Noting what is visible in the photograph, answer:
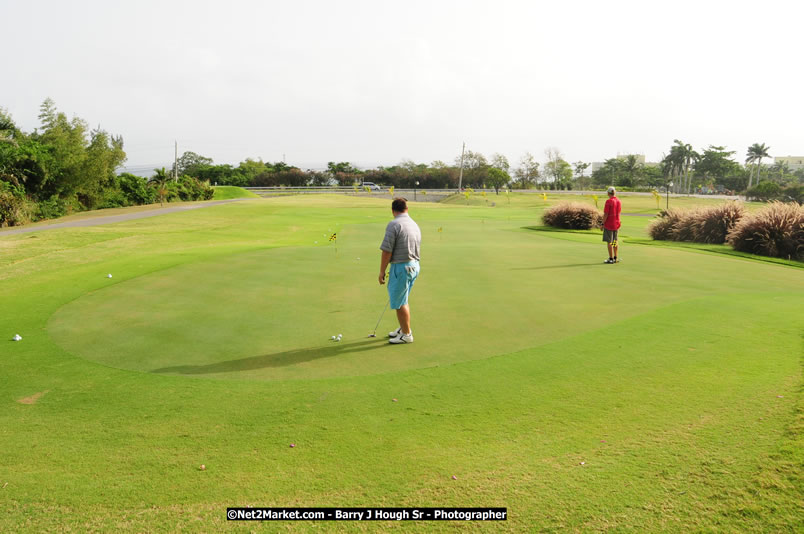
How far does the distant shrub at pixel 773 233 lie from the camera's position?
16344mm

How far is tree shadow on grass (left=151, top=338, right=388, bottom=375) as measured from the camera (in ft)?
20.9

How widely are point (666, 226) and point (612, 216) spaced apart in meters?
8.94

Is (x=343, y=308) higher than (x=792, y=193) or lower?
lower

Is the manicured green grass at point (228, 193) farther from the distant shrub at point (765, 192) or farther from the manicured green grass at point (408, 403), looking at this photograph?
the distant shrub at point (765, 192)

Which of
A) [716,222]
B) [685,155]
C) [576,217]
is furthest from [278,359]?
[685,155]

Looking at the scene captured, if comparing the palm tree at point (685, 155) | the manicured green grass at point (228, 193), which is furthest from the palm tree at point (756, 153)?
the manicured green grass at point (228, 193)

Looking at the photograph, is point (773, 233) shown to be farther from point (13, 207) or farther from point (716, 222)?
point (13, 207)

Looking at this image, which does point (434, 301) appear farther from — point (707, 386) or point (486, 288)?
point (707, 386)

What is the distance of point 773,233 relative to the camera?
16922 millimetres

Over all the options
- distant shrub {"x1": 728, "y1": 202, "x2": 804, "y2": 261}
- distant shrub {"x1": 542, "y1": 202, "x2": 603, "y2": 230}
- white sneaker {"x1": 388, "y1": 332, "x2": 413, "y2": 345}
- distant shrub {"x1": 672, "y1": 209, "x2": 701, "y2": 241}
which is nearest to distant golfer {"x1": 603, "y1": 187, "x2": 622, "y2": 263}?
distant shrub {"x1": 728, "y1": 202, "x2": 804, "y2": 261}

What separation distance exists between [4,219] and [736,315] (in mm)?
32553

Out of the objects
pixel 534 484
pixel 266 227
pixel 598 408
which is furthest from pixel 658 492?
pixel 266 227

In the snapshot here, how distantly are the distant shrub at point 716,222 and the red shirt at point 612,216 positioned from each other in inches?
283

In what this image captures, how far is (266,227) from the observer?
91.8 feet
